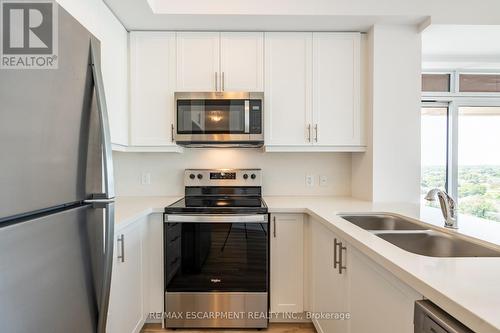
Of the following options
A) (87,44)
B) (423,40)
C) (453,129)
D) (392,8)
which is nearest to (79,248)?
(87,44)

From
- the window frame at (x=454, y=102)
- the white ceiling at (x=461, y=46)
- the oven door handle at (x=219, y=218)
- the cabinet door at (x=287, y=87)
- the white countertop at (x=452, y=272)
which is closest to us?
the white countertop at (x=452, y=272)

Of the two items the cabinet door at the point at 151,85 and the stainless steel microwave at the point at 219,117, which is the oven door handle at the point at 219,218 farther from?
the cabinet door at the point at 151,85

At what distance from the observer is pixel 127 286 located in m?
1.72

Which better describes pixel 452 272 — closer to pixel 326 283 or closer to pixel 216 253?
pixel 326 283

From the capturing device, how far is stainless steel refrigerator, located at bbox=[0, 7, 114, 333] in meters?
0.66

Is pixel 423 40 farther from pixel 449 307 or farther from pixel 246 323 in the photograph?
pixel 246 323

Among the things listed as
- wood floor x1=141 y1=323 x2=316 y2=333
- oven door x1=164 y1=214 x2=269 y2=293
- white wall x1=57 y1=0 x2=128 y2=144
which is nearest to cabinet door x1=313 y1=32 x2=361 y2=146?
oven door x1=164 y1=214 x2=269 y2=293

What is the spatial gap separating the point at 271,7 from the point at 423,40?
137 centimetres

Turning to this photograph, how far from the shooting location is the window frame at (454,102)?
9.70ft

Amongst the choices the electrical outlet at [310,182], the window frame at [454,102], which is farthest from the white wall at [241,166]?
the window frame at [454,102]

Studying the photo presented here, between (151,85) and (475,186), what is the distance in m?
3.38

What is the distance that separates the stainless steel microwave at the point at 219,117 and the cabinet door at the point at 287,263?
69 cm

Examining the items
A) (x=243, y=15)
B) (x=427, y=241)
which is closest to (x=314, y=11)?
(x=243, y=15)

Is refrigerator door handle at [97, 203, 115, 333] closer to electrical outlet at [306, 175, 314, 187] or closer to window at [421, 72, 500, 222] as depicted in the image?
electrical outlet at [306, 175, 314, 187]
